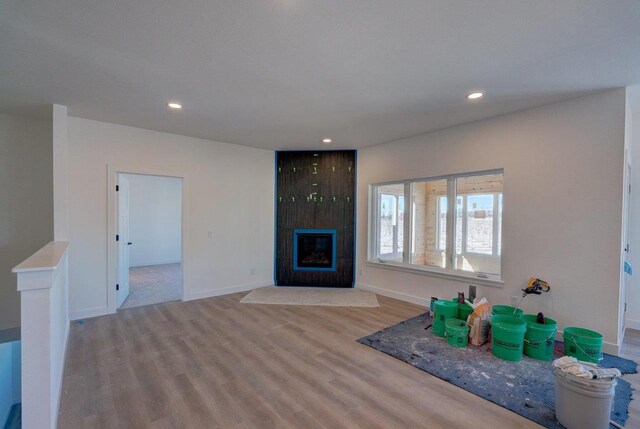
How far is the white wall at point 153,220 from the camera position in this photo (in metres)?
8.30

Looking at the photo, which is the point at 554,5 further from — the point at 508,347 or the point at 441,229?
the point at 441,229

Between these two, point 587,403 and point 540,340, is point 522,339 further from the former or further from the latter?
point 587,403

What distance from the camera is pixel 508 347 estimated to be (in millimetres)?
2857

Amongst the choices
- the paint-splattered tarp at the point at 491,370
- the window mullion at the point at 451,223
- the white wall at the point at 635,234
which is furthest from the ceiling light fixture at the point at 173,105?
the white wall at the point at 635,234

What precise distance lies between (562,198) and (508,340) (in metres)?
1.75

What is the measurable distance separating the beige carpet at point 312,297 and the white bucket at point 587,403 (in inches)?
108

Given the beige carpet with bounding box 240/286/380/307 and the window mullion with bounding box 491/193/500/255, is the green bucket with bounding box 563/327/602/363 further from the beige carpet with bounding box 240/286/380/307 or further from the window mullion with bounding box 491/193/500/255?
the beige carpet with bounding box 240/286/380/307

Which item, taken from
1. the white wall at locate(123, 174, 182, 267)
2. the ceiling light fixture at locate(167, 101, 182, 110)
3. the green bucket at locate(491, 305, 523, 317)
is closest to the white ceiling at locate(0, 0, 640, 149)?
the ceiling light fixture at locate(167, 101, 182, 110)

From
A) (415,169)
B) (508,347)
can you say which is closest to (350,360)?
(508,347)

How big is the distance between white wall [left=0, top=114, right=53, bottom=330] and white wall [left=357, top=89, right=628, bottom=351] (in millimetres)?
5982

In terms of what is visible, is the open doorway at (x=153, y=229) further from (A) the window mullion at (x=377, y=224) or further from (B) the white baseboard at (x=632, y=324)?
(B) the white baseboard at (x=632, y=324)

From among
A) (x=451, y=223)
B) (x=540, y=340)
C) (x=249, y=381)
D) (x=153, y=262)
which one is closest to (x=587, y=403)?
(x=540, y=340)

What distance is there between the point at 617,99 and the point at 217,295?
600 cm

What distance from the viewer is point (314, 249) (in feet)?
19.4
